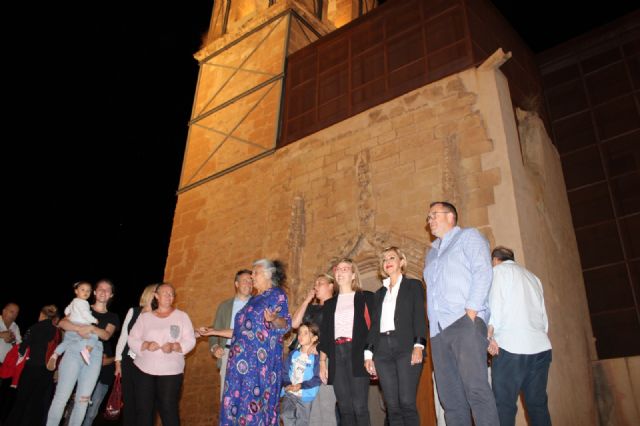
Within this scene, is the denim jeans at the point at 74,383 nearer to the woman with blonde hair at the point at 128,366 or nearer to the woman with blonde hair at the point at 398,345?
the woman with blonde hair at the point at 128,366

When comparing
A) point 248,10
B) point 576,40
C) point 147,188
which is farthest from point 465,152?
point 147,188

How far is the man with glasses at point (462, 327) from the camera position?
3.02 meters

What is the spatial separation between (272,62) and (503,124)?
205 inches

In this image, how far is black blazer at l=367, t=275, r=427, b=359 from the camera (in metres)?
3.41

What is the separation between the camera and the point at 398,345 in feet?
11.2

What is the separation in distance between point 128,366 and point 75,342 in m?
0.63

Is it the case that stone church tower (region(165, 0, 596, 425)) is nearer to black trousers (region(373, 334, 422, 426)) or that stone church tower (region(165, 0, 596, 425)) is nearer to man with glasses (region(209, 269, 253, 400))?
man with glasses (region(209, 269, 253, 400))

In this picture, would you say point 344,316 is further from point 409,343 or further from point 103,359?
point 103,359

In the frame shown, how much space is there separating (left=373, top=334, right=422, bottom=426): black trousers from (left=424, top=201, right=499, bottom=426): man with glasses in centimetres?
17

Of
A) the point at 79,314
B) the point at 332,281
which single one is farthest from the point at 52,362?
the point at 332,281

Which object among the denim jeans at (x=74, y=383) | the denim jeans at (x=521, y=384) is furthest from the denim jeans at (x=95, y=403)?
the denim jeans at (x=521, y=384)

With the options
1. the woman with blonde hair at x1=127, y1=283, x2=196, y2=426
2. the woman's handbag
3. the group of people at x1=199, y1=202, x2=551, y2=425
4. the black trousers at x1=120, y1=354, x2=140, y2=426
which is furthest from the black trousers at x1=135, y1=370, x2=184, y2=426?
the group of people at x1=199, y1=202, x2=551, y2=425

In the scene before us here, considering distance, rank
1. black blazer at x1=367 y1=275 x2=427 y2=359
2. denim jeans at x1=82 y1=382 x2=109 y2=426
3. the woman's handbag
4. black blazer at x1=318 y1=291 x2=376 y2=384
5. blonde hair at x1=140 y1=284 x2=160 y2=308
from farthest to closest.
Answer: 1. denim jeans at x1=82 y1=382 x2=109 y2=426
2. blonde hair at x1=140 y1=284 x2=160 y2=308
3. the woman's handbag
4. black blazer at x1=318 y1=291 x2=376 y2=384
5. black blazer at x1=367 y1=275 x2=427 y2=359

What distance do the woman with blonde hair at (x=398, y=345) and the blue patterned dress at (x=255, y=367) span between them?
0.68m
